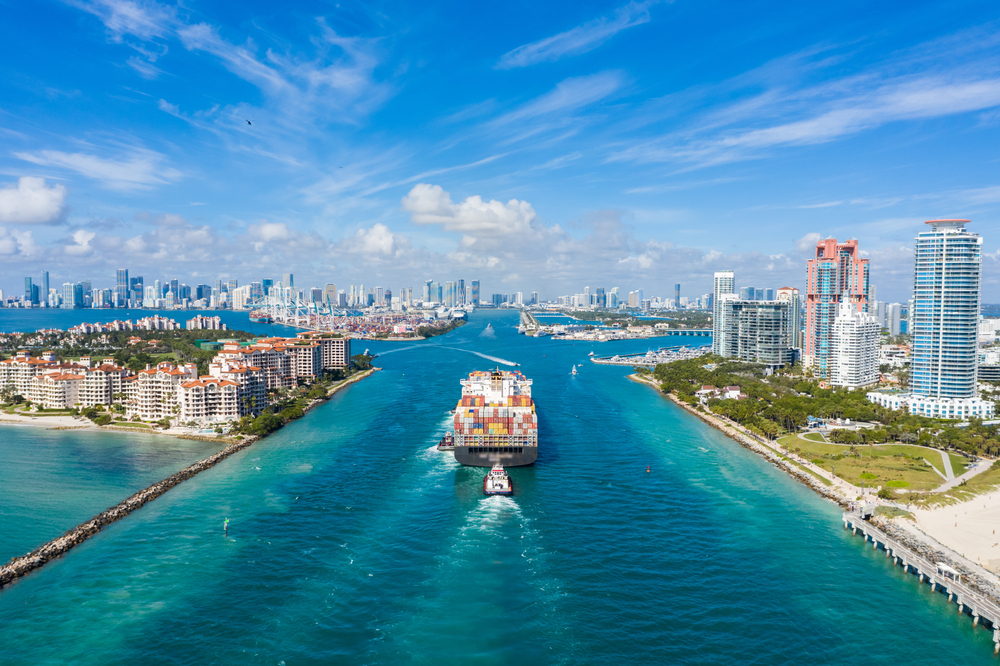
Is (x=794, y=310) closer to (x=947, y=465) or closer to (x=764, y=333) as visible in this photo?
(x=764, y=333)

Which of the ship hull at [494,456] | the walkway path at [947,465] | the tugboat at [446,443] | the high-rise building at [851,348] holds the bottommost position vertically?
the walkway path at [947,465]

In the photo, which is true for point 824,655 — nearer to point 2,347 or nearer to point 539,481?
point 539,481

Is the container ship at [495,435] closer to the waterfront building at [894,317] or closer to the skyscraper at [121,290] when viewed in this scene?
the waterfront building at [894,317]

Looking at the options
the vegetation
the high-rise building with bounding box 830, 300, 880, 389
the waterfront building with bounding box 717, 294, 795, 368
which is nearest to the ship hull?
the vegetation

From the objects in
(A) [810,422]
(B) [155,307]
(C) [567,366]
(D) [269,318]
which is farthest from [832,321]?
(B) [155,307]

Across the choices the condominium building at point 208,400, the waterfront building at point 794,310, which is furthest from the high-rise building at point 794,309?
the condominium building at point 208,400

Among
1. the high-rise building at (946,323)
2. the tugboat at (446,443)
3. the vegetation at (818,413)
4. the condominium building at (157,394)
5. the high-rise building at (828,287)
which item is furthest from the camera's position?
the high-rise building at (828,287)
